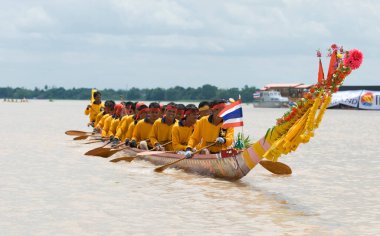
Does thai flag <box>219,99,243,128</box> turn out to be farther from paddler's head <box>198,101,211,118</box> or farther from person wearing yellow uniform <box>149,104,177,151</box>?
person wearing yellow uniform <box>149,104,177,151</box>

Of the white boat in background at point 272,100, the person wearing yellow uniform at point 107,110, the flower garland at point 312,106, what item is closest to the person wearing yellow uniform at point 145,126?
the person wearing yellow uniform at point 107,110

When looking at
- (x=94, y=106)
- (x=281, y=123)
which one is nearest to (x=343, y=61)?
(x=281, y=123)

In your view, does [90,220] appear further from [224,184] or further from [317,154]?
[317,154]

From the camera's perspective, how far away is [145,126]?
810 inches

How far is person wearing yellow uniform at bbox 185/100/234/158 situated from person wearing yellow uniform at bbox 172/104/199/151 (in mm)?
1243

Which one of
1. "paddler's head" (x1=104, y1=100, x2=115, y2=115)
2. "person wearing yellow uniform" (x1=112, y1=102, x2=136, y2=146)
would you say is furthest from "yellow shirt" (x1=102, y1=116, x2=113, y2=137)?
"person wearing yellow uniform" (x1=112, y1=102, x2=136, y2=146)

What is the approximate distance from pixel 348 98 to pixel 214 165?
76.4 metres

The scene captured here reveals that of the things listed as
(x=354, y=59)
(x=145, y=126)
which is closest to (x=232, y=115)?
(x=354, y=59)

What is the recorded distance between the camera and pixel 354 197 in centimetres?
1423

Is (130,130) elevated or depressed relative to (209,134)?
depressed

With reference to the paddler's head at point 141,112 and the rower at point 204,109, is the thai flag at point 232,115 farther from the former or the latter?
the paddler's head at point 141,112

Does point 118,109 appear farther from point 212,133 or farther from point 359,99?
point 359,99

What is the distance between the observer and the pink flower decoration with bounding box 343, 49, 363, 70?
11.7 meters

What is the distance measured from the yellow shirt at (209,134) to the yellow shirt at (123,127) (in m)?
5.76
